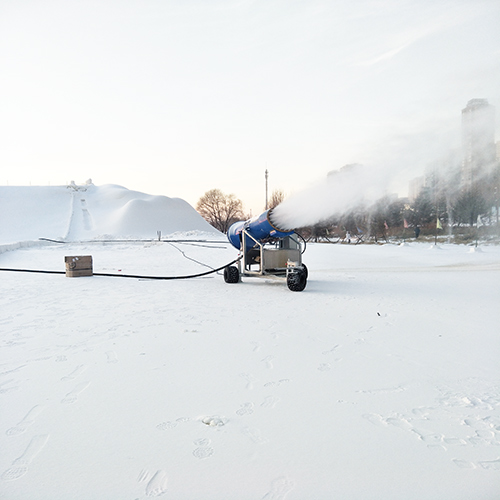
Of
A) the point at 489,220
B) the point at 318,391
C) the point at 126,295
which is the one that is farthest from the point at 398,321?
the point at 489,220

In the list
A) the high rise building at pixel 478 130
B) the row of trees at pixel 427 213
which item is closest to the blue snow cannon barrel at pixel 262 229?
the high rise building at pixel 478 130

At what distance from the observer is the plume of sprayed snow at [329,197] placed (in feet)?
28.9

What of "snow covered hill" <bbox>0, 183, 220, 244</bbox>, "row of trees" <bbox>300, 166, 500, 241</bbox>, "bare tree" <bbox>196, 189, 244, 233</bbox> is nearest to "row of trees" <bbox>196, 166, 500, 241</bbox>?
"row of trees" <bbox>300, 166, 500, 241</bbox>

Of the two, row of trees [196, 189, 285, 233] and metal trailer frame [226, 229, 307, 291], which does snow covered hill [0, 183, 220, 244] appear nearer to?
row of trees [196, 189, 285, 233]

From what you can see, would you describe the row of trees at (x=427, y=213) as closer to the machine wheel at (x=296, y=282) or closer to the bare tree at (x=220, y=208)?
the machine wheel at (x=296, y=282)

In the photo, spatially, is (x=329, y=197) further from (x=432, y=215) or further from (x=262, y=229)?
(x=432, y=215)

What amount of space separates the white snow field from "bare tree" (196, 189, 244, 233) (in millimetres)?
73612

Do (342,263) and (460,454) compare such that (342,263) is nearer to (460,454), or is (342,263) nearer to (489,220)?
(460,454)

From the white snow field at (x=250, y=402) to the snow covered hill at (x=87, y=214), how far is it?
4704cm

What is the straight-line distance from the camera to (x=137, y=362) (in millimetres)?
3766

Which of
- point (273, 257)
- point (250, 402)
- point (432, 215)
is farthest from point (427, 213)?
point (250, 402)

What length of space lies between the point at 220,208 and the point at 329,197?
72.8 meters

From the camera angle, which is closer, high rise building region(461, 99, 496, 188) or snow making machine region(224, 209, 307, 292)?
high rise building region(461, 99, 496, 188)

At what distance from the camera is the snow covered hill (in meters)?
57.3
